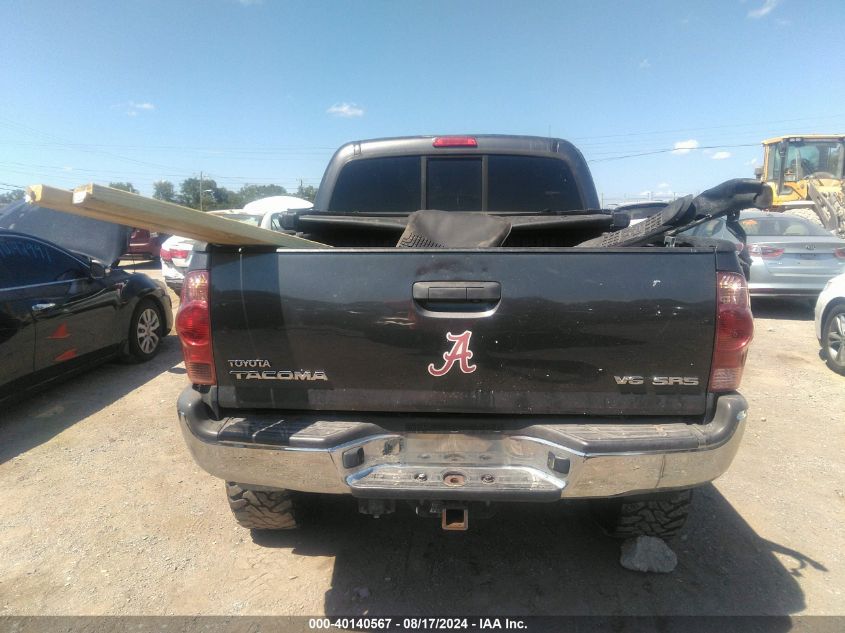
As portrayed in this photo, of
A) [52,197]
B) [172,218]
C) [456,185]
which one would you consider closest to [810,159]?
[456,185]

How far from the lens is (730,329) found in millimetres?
2135

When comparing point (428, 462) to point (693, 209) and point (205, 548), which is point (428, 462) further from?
point (693, 209)

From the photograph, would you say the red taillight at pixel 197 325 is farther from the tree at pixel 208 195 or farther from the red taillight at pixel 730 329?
the tree at pixel 208 195

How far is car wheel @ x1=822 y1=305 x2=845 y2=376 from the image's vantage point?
601cm

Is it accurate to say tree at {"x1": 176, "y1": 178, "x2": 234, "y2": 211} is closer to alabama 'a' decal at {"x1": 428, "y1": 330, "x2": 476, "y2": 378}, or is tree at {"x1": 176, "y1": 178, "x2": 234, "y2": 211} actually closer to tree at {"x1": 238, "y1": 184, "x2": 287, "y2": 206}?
tree at {"x1": 238, "y1": 184, "x2": 287, "y2": 206}

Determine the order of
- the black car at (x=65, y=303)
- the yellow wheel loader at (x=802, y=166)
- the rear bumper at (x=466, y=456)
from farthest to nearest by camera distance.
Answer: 1. the yellow wheel loader at (x=802, y=166)
2. the black car at (x=65, y=303)
3. the rear bumper at (x=466, y=456)

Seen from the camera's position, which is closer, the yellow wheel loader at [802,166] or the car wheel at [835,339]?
the car wheel at [835,339]

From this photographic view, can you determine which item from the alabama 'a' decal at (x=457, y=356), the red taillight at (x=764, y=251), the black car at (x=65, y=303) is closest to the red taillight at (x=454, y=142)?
the alabama 'a' decal at (x=457, y=356)

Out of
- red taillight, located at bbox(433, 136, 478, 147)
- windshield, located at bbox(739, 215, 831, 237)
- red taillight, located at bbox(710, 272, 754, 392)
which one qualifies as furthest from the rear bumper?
windshield, located at bbox(739, 215, 831, 237)

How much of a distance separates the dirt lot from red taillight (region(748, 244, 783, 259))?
17.5 ft

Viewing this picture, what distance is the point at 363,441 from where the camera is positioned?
2217mm

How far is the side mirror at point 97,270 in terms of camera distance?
539 cm

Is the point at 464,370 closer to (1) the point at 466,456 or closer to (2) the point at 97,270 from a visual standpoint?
(1) the point at 466,456

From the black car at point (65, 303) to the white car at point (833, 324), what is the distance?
8.17 meters
